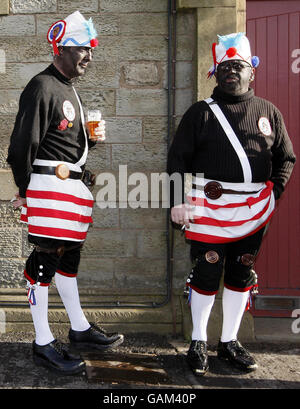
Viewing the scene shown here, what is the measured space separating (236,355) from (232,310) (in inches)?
11.4

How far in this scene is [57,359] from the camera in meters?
3.07

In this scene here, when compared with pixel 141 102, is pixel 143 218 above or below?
below

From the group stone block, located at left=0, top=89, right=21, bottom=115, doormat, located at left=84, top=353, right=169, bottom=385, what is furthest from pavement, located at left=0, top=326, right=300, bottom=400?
stone block, located at left=0, top=89, right=21, bottom=115

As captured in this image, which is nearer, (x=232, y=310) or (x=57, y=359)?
(x=57, y=359)

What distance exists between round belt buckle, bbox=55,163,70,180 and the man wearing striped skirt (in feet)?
2.12

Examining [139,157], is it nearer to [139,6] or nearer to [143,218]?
[143,218]

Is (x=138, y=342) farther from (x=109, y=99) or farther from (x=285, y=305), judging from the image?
(x=109, y=99)

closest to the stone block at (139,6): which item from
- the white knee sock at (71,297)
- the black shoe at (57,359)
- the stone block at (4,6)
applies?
the stone block at (4,6)

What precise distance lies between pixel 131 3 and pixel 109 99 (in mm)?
756

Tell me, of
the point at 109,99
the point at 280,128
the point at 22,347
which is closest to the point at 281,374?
the point at 280,128

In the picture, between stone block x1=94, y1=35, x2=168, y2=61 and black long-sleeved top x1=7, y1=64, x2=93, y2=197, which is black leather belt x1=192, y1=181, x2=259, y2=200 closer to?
black long-sleeved top x1=7, y1=64, x2=93, y2=197

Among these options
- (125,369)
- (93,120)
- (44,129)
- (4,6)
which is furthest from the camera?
(4,6)

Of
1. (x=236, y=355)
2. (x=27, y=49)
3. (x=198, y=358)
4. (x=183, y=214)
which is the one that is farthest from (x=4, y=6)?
(x=236, y=355)

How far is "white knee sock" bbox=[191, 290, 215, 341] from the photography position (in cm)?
319
